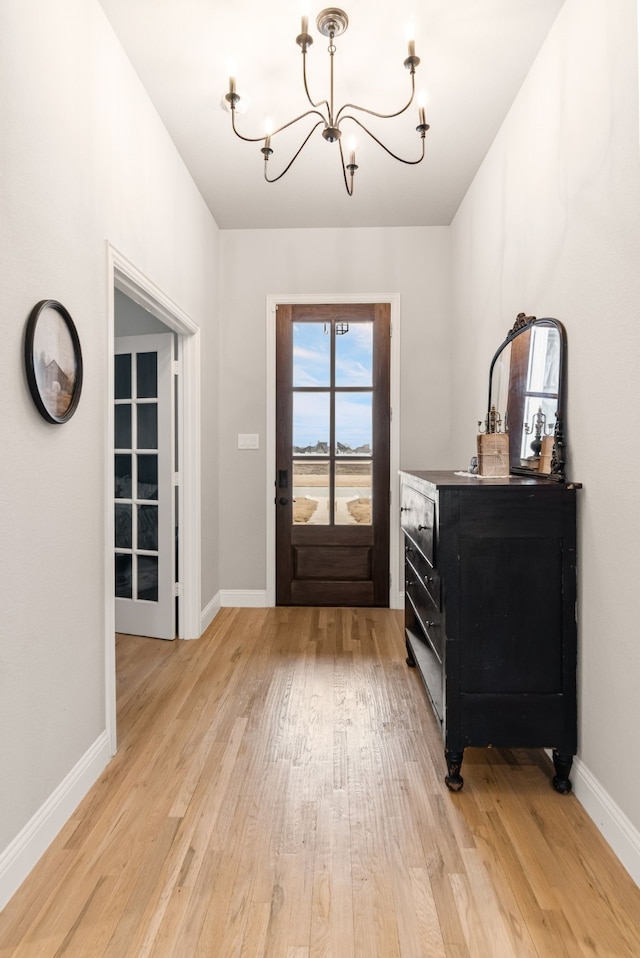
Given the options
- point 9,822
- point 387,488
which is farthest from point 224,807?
point 387,488

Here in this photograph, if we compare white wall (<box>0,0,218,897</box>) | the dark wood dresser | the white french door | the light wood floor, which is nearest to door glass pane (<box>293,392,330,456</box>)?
the white french door

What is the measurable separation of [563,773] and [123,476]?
2.85 meters

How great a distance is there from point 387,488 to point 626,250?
2.52 m

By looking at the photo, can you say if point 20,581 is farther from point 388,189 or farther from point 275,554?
point 388,189

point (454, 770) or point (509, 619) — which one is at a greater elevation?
point (509, 619)

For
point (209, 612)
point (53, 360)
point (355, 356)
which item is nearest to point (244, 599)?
point (209, 612)

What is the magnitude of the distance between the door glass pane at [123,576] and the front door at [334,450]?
1.07 meters

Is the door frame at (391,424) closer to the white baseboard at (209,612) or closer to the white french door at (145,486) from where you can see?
the white baseboard at (209,612)

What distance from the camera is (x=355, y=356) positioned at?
3920 mm

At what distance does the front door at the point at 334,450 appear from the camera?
3.91m

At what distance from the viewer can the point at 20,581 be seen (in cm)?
147

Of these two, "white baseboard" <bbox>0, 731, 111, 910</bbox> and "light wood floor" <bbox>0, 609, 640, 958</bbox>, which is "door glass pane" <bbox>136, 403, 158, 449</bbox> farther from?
"white baseboard" <bbox>0, 731, 111, 910</bbox>

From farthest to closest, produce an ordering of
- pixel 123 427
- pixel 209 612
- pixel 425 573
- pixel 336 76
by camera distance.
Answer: pixel 209 612, pixel 123 427, pixel 336 76, pixel 425 573

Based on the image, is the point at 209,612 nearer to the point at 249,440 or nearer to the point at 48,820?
the point at 249,440
